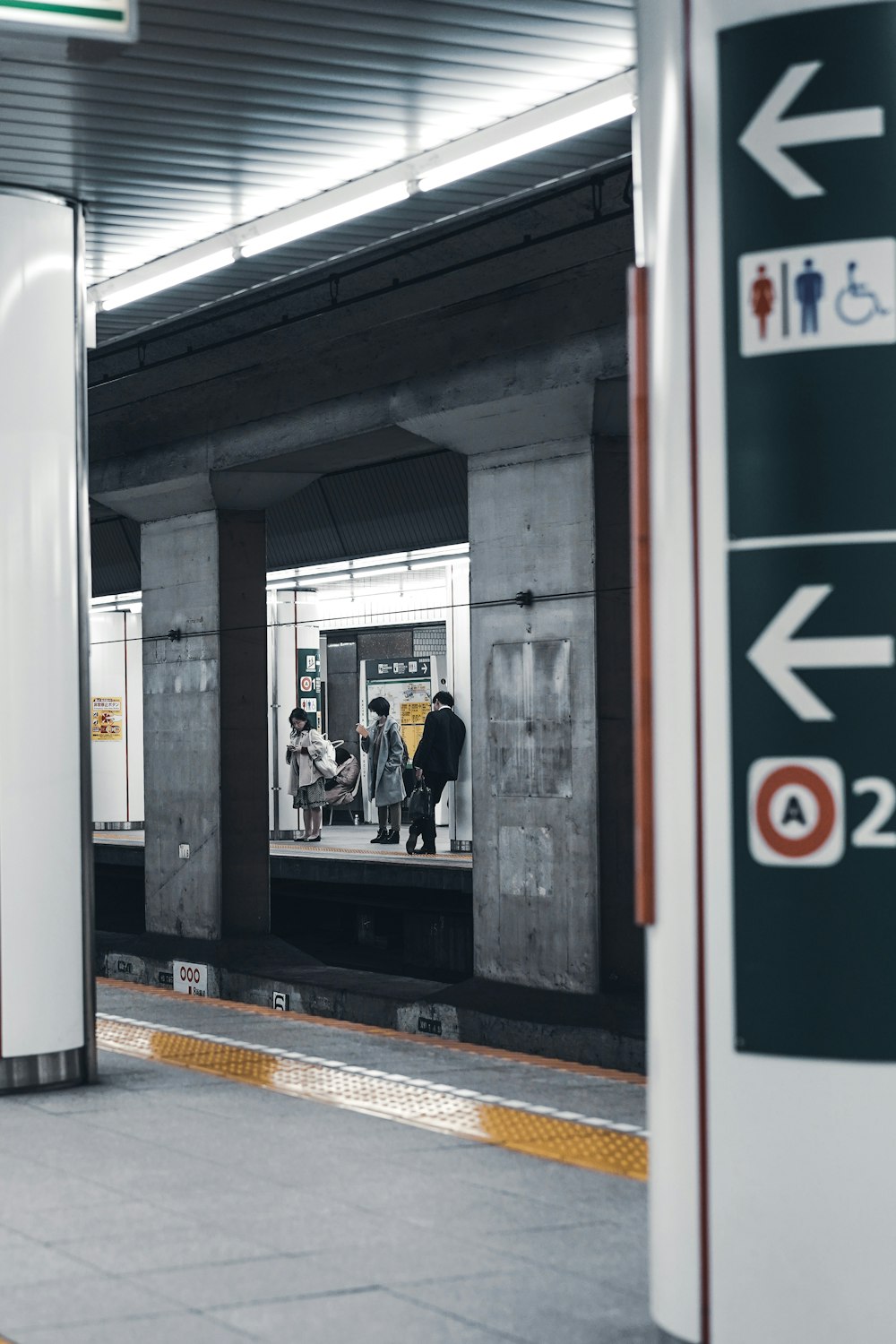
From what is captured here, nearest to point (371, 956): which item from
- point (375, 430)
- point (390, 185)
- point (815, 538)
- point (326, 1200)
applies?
point (375, 430)

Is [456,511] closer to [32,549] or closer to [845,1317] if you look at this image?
[32,549]

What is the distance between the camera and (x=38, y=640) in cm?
720

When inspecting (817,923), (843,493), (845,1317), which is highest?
(843,493)

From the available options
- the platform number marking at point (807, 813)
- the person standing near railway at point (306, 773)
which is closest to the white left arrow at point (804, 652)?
the platform number marking at point (807, 813)

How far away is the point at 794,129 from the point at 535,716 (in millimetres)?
7732

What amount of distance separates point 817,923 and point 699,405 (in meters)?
1.01

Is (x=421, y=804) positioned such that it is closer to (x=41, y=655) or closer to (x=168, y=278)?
(x=168, y=278)

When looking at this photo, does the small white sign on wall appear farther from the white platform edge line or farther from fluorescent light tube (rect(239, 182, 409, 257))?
fluorescent light tube (rect(239, 182, 409, 257))

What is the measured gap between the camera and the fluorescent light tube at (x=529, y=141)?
6.80 metres

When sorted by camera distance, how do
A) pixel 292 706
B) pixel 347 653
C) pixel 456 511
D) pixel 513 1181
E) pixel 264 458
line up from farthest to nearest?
pixel 347 653 < pixel 292 706 < pixel 456 511 < pixel 264 458 < pixel 513 1181

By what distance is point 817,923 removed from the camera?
10.7 feet

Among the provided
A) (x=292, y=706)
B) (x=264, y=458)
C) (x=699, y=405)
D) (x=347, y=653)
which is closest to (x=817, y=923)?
(x=699, y=405)

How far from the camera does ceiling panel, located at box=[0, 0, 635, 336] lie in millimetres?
6031

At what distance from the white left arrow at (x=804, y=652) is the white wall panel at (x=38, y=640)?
4507 mm
